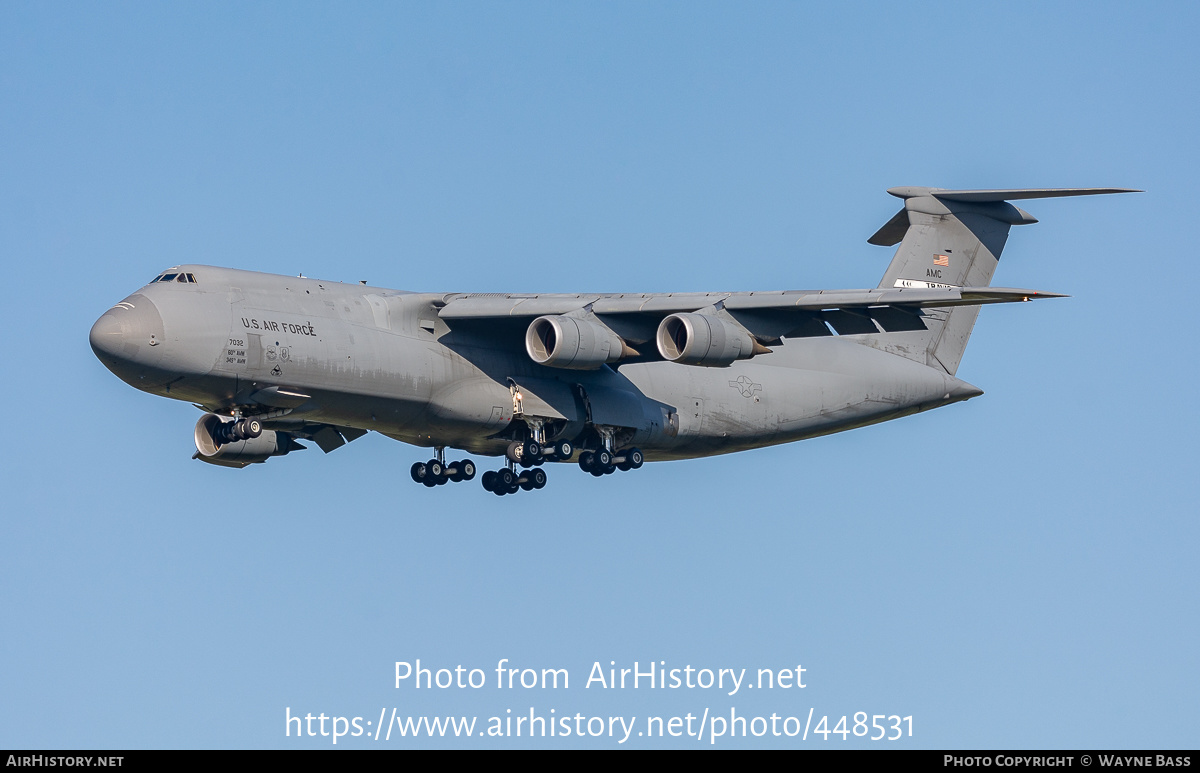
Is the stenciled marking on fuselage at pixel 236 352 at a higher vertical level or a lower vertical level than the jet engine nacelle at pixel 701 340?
lower

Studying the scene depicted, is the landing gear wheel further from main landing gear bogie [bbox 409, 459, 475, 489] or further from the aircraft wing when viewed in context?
the aircraft wing

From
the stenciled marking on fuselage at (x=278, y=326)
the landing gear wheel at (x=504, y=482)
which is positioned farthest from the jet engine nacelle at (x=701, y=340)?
the stenciled marking on fuselage at (x=278, y=326)

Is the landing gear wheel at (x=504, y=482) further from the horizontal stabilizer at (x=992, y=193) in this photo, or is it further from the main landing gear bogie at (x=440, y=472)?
the horizontal stabilizer at (x=992, y=193)

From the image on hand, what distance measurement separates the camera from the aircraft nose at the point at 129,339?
62.2 ft

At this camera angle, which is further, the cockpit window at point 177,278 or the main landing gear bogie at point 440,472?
the main landing gear bogie at point 440,472

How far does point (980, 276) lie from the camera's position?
2603cm

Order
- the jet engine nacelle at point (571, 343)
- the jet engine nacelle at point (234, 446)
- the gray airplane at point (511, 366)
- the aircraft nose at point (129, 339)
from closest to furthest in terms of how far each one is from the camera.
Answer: the aircraft nose at point (129, 339) → the gray airplane at point (511, 366) → the jet engine nacelle at point (571, 343) → the jet engine nacelle at point (234, 446)

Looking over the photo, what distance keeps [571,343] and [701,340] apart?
61.9 inches

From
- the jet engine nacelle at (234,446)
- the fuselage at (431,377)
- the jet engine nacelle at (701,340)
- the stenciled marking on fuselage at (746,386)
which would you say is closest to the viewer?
the fuselage at (431,377)

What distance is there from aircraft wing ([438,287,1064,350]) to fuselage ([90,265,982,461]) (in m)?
0.43

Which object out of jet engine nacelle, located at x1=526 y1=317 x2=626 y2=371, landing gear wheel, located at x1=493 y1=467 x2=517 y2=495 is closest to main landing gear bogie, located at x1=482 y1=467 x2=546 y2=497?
landing gear wheel, located at x1=493 y1=467 x2=517 y2=495

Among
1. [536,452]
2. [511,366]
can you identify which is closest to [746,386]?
[536,452]

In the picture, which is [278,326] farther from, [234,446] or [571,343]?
[571,343]

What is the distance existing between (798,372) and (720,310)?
3984 millimetres
